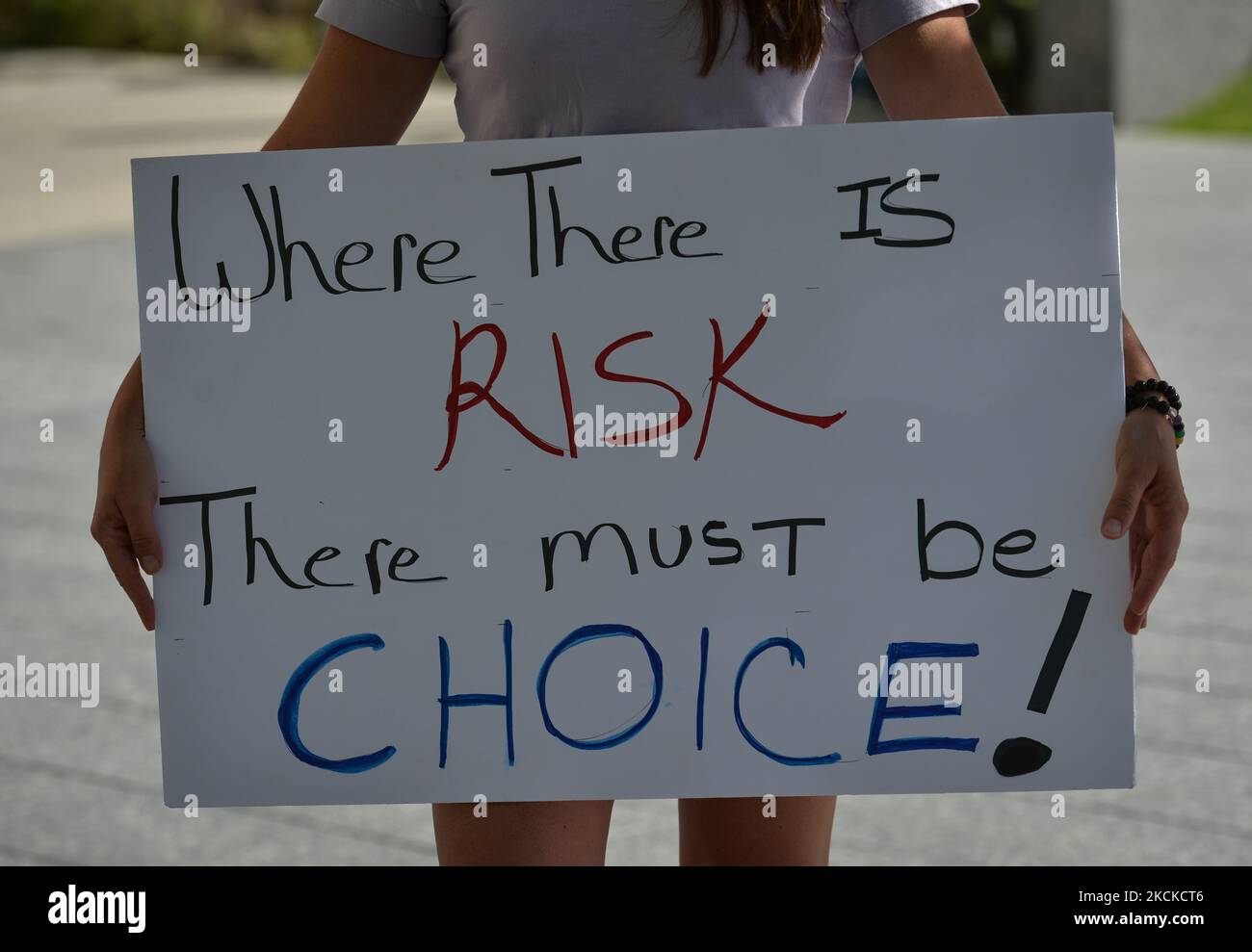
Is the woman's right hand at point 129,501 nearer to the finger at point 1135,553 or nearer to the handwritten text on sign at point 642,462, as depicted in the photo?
the handwritten text on sign at point 642,462

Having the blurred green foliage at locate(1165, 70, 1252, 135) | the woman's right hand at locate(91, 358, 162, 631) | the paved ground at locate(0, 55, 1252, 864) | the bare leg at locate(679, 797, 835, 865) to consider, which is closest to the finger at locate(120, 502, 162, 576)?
the woman's right hand at locate(91, 358, 162, 631)

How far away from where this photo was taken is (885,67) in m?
1.70

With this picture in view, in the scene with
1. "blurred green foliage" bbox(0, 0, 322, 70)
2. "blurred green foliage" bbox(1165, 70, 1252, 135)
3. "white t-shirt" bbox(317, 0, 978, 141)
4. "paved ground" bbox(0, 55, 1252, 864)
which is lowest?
"paved ground" bbox(0, 55, 1252, 864)

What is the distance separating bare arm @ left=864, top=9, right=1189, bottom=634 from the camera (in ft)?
5.30

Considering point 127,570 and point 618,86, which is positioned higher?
point 618,86

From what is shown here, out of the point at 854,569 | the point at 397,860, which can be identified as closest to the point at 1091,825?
the point at 397,860

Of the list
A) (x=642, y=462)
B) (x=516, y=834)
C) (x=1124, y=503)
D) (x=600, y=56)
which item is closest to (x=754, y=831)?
(x=516, y=834)

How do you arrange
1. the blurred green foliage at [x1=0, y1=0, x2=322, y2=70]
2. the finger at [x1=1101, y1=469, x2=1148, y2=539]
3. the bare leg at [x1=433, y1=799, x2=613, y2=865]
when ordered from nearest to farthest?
the finger at [x1=1101, y1=469, x2=1148, y2=539] → the bare leg at [x1=433, y1=799, x2=613, y2=865] → the blurred green foliage at [x1=0, y1=0, x2=322, y2=70]

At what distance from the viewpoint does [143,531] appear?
5.44 feet

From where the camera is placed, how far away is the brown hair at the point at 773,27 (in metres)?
1.62

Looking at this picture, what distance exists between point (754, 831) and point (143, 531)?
79 centimetres

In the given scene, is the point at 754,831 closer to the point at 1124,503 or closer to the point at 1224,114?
the point at 1124,503

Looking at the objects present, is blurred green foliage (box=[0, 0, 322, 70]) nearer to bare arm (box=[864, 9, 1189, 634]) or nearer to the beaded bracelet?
bare arm (box=[864, 9, 1189, 634])

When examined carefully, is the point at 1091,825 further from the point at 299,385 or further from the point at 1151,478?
the point at 299,385
